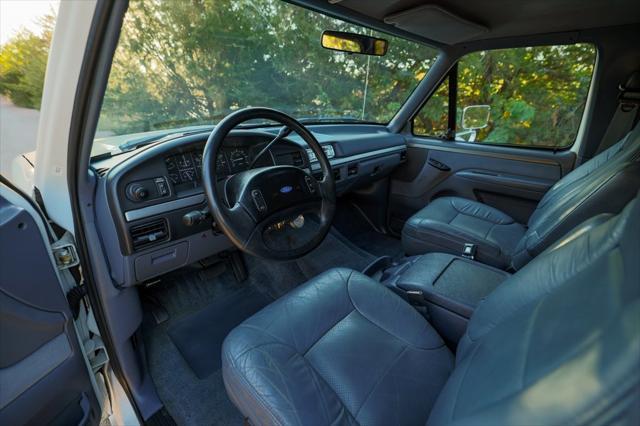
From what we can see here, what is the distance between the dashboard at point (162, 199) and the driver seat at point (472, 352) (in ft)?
1.80

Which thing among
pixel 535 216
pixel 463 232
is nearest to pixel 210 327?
pixel 463 232

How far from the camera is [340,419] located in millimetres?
820

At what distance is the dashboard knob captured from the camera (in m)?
1.17

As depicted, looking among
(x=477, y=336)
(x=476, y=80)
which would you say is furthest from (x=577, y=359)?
(x=476, y=80)

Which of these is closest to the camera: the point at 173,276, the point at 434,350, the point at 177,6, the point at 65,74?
the point at 65,74

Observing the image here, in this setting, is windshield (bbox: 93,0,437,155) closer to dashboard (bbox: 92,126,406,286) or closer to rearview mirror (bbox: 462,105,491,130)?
dashboard (bbox: 92,126,406,286)

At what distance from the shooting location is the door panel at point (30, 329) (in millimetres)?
763

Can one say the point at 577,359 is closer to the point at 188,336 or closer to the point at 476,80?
the point at 188,336

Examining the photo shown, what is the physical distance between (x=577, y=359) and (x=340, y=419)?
2.11 ft

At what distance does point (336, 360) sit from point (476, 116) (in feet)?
7.86

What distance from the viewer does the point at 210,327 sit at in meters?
1.77

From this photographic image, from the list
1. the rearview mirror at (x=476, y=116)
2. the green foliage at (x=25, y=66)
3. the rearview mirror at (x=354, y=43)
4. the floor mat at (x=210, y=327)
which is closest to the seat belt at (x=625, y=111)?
the rearview mirror at (x=476, y=116)

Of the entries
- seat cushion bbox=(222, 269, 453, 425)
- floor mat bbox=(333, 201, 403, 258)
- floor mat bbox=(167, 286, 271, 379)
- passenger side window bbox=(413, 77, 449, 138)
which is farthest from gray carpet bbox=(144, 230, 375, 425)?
passenger side window bbox=(413, 77, 449, 138)

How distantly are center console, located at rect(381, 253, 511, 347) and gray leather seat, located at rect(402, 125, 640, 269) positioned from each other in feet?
0.74
